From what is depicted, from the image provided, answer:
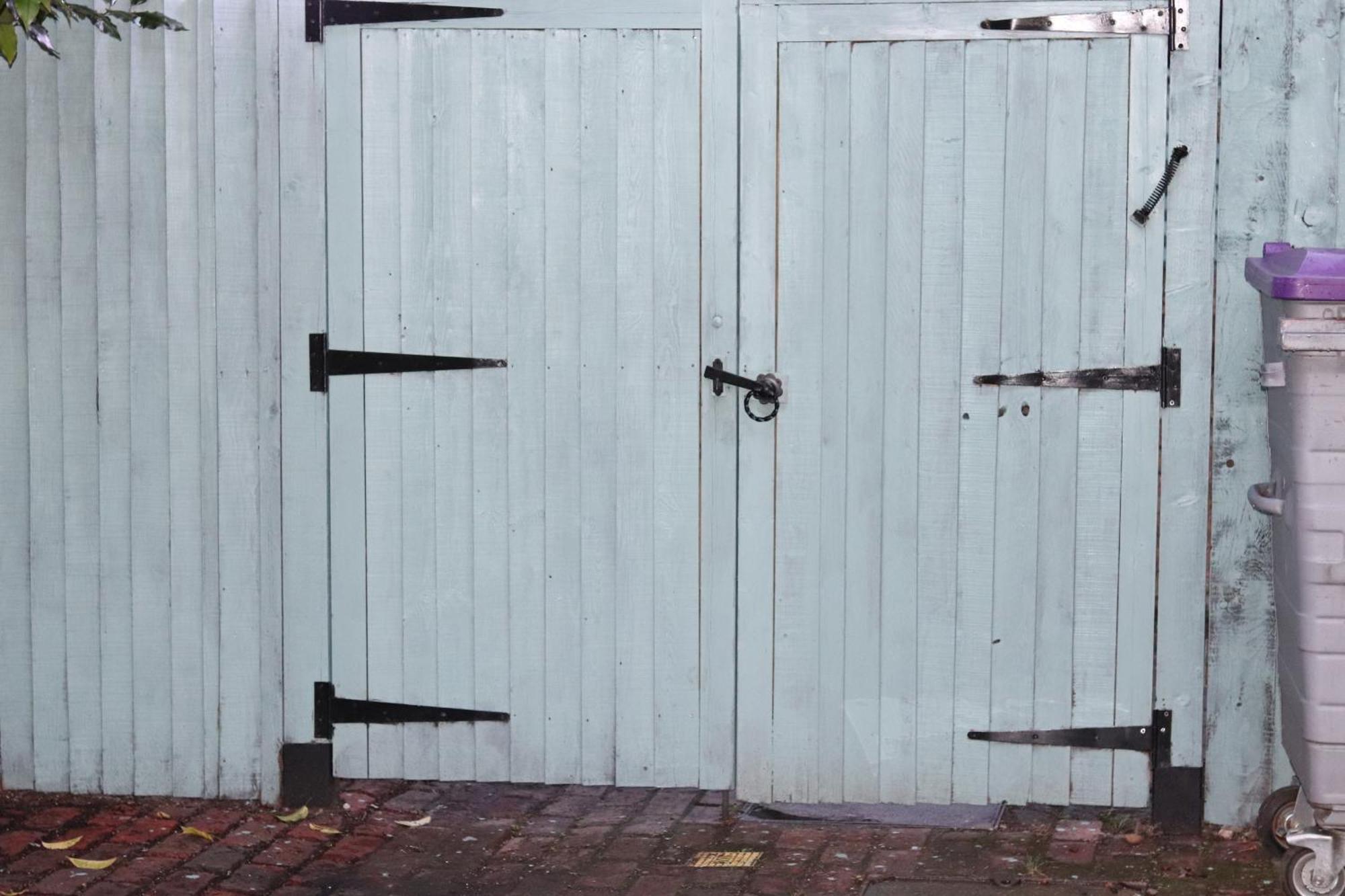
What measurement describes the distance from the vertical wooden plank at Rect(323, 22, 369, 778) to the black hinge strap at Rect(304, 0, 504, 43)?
0.04 meters

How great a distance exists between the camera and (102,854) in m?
4.98

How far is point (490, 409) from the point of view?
5.25 m

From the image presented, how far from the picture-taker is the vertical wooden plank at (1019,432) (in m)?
4.99

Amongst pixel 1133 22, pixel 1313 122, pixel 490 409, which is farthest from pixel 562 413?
pixel 1313 122

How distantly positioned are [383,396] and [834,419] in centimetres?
127

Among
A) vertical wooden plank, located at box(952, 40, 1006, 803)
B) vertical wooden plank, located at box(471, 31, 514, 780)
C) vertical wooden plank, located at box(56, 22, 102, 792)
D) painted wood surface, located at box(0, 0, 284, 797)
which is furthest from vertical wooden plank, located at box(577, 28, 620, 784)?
vertical wooden plank, located at box(56, 22, 102, 792)

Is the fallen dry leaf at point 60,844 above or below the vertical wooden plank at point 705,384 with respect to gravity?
below

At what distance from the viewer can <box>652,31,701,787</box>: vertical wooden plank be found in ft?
16.8

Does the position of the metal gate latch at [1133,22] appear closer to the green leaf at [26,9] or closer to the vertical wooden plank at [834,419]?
the vertical wooden plank at [834,419]

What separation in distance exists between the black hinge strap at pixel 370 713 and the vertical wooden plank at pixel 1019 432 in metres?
1.43

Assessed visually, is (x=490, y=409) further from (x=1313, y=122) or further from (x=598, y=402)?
(x=1313, y=122)

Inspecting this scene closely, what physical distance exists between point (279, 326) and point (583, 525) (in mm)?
1027

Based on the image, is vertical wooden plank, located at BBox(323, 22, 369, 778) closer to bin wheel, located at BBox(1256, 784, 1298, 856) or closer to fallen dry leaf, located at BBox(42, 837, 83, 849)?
fallen dry leaf, located at BBox(42, 837, 83, 849)

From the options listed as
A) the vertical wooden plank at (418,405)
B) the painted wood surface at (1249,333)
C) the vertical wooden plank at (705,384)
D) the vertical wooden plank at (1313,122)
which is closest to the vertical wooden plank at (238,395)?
the vertical wooden plank at (418,405)
